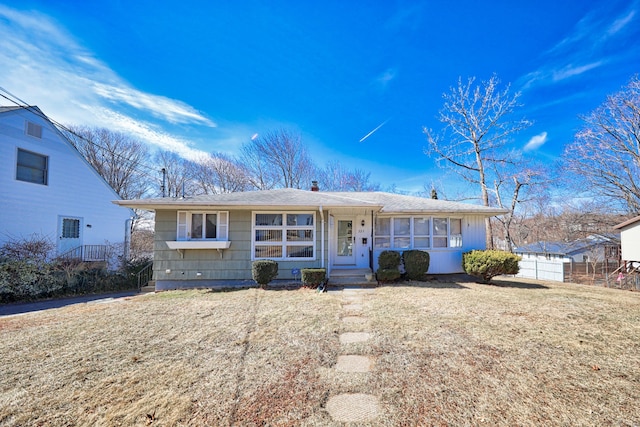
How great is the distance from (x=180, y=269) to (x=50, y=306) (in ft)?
11.5

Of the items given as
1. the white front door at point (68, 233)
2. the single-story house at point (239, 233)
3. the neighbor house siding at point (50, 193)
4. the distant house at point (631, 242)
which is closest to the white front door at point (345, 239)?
the single-story house at point (239, 233)

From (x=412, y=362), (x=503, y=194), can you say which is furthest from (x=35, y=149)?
(x=503, y=194)

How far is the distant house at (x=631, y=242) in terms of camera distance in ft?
44.4

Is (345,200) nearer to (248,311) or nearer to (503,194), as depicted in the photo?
(248,311)

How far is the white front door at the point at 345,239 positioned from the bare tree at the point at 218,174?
49.2ft

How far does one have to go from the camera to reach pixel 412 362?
3312mm

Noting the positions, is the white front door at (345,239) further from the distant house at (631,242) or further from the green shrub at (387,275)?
the distant house at (631,242)

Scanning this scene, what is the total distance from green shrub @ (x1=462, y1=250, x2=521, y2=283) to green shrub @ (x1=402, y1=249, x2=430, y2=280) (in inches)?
60.4

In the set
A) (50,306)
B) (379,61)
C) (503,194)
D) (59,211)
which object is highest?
(379,61)

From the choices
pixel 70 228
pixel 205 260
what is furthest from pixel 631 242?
pixel 70 228

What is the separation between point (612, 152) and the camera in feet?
52.3

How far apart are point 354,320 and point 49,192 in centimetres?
1386

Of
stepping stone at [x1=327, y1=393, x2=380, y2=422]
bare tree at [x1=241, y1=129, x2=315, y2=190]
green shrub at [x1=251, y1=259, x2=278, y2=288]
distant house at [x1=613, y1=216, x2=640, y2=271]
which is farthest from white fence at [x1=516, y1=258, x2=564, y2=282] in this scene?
stepping stone at [x1=327, y1=393, x2=380, y2=422]

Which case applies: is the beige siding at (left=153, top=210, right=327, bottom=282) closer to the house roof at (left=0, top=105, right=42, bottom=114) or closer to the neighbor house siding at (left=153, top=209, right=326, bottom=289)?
the neighbor house siding at (left=153, top=209, right=326, bottom=289)
